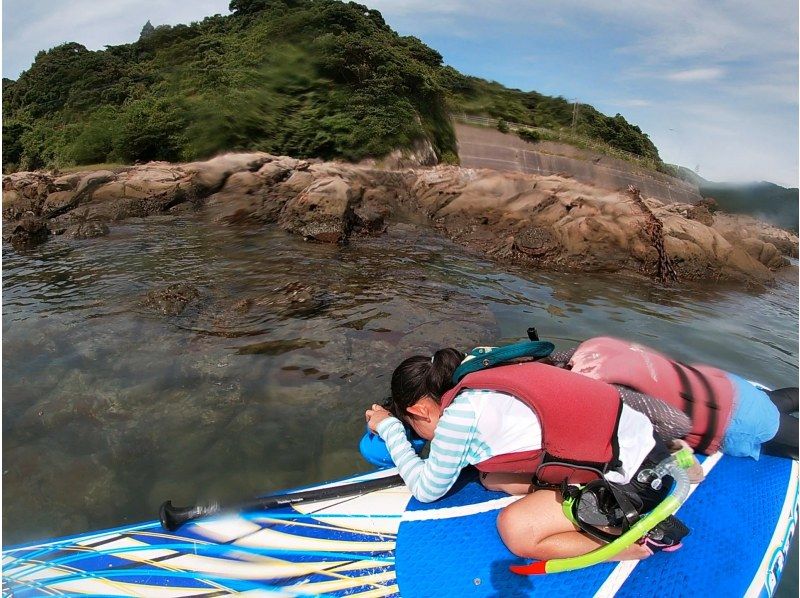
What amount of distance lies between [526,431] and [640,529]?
0.65 meters

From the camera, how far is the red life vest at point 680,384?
2.80 metres

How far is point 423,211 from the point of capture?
15.9m

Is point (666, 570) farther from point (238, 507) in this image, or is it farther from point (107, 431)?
point (107, 431)

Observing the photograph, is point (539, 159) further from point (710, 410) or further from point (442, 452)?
point (442, 452)

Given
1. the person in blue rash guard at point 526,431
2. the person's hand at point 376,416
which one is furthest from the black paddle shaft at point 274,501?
the person in blue rash guard at point 526,431

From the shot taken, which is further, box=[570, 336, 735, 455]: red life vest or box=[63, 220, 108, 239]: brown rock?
box=[63, 220, 108, 239]: brown rock

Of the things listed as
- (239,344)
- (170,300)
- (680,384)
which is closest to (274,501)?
(680,384)

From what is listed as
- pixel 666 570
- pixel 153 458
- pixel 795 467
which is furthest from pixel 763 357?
pixel 153 458

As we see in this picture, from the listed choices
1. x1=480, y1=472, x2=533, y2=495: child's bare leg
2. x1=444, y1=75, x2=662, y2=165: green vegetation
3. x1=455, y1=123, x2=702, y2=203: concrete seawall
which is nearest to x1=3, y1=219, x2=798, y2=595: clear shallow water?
x1=480, y1=472, x2=533, y2=495: child's bare leg

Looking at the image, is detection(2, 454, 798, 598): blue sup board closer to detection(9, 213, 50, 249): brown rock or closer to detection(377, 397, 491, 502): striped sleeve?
detection(377, 397, 491, 502): striped sleeve

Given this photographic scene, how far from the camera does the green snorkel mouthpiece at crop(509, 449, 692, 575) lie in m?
2.20

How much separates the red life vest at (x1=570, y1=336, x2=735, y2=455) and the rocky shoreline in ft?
26.1

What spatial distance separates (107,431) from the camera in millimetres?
4039

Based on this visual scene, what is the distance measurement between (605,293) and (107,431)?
26.3 feet
